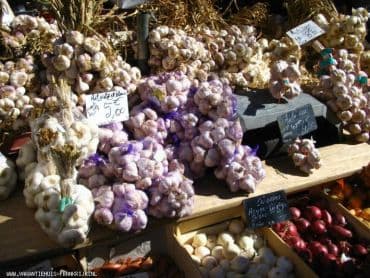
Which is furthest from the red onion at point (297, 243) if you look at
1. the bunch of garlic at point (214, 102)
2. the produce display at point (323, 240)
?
the bunch of garlic at point (214, 102)

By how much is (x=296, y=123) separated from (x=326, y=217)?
366 millimetres

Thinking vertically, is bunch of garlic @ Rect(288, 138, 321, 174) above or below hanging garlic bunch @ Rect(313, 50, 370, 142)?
below

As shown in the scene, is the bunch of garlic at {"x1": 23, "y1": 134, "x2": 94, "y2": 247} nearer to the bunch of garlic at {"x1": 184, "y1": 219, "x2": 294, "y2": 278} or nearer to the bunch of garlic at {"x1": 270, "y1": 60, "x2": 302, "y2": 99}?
the bunch of garlic at {"x1": 184, "y1": 219, "x2": 294, "y2": 278}

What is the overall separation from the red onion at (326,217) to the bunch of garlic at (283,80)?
47cm

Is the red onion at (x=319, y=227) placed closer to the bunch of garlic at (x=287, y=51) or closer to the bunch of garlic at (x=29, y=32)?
the bunch of garlic at (x=287, y=51)

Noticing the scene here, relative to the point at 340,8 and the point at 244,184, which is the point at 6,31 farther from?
the point at 340,8

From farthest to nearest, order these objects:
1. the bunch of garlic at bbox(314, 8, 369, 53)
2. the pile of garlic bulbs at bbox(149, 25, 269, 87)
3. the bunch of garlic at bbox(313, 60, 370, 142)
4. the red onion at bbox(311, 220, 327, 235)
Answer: the bunch of garlic at bbox(314, 8, 369, 53) < the bunch of garlic at bbox(313, 60, 370, 142) < the pile of garlic bulbs at bbox(149, 25, 269, 87) < the red onion at bbox(311, 220, 327, 235)

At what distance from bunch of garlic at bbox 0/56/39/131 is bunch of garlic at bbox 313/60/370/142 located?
114 cm

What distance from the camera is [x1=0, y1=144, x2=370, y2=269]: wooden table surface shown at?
1274 millimetres

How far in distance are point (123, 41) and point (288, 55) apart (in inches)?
29.1

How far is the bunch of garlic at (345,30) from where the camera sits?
83.7 inches

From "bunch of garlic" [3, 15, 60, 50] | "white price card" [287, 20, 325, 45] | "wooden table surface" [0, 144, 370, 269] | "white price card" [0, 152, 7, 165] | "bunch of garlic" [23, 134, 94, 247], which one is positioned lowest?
"wooden table surface" [0, 144, 370, 269]

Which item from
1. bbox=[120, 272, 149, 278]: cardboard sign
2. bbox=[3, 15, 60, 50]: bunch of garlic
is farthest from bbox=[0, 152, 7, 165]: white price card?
bbox=[120, 272, 149, 278]: cardboard sign

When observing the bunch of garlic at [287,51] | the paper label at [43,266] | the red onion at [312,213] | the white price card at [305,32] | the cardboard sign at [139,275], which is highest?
the white price card at [305,32]
